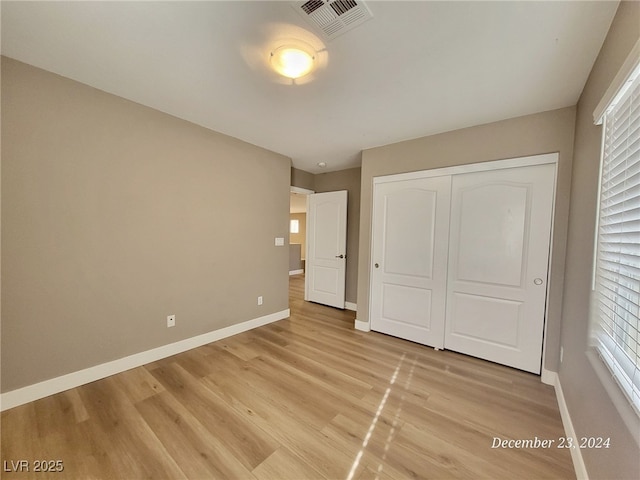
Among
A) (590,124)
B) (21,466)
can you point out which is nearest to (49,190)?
(21,466)

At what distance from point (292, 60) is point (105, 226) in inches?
80.7

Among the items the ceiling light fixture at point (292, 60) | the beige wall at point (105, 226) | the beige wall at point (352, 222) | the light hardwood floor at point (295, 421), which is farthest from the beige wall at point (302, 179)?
the light hardwood floor at point (295, 421)

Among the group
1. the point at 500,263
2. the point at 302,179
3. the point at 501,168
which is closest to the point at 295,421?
the point at 500,263

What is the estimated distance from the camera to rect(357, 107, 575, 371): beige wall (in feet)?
7.03

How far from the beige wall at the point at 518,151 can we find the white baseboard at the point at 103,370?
2.89 m

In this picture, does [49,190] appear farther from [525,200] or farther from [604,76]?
[525,200]

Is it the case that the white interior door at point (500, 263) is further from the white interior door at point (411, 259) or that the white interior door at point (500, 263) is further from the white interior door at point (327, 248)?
the white interior door at point (327, 248)

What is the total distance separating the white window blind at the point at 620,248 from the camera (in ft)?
3.27

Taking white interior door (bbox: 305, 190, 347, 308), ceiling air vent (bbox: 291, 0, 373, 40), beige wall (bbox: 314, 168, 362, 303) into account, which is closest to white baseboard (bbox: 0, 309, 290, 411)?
white interior door (bbox: 305, 190, 347, 308)

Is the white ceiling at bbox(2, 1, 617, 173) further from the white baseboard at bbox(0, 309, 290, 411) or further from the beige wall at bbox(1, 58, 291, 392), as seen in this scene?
the white baseboard at bbox(0, 309, 290, 411)

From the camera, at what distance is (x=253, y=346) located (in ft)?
9.24

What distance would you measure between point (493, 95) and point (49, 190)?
11.7ft

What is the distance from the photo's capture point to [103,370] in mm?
2135

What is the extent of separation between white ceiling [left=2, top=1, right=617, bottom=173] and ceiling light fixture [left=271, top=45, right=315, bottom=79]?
2.3 inches
